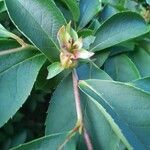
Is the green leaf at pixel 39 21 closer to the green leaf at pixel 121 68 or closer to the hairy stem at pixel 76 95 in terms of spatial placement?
the hairy stem at pixel 76 95

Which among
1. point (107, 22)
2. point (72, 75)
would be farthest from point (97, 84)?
point (107, 22)

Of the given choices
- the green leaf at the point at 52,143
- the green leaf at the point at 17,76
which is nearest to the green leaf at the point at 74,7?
the green leaf at the point at 17,76

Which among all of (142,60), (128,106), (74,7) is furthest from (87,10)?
(128,106)

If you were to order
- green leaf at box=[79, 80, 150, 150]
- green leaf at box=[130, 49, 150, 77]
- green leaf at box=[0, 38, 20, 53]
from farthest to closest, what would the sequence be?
green leaf at box=[130, 49, 150, 77] → green leaf at box=[0, 38, 20, 53] → green leaf at box=[79, 80, 150, 150]

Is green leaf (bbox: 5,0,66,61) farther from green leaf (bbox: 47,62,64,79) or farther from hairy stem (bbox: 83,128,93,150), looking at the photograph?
hairy stem (bbox: 83,128,93,150)

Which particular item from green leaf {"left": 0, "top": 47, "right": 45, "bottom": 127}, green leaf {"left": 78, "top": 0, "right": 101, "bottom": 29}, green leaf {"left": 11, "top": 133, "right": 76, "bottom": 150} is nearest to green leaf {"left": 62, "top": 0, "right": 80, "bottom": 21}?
green leaf {"left": 78, "top": 0, "right": 101, "bottom": 29}

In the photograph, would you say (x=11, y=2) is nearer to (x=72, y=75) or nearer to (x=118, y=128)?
(x=72, y=75)
